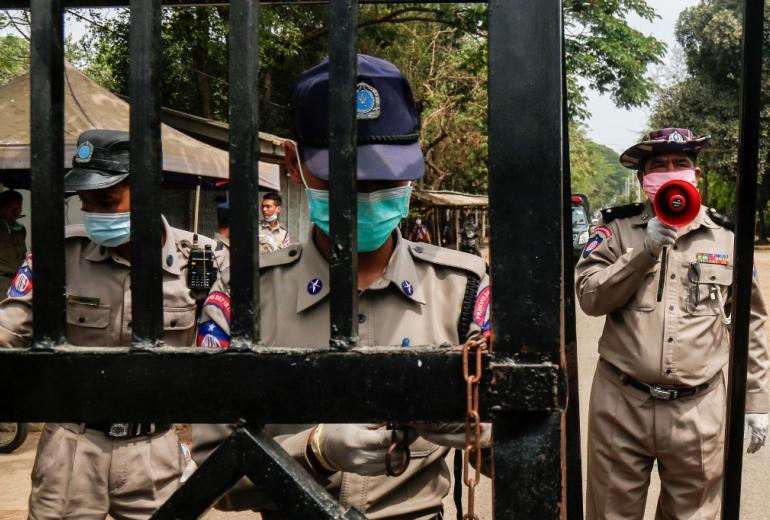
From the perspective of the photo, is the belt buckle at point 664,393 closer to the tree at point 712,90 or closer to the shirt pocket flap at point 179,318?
the shirt pocket flap at point 179,318

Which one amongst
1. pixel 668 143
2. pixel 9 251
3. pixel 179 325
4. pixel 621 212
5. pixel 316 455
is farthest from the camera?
pixel 9 251

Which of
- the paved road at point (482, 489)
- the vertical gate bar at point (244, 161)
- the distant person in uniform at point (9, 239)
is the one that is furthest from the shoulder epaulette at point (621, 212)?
the distant person in uniform at point (9, 239)

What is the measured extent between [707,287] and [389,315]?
2082 mm

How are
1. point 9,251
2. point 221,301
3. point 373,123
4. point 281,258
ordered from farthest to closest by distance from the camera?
point 9,251 < point 281,258 < point 221,301 < point 373,123

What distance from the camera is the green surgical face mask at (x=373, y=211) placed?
1543 mm

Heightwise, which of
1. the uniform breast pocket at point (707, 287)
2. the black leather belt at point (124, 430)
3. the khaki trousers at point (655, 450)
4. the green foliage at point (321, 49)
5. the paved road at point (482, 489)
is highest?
the green foliage at point (321, 49)

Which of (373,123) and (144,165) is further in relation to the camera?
(373,123)

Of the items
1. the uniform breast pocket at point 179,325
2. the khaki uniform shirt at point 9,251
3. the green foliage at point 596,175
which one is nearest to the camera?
the uniform breast pocket at point 179,325

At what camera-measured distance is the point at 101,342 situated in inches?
113

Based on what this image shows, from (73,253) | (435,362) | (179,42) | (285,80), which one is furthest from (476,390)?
(285,80)

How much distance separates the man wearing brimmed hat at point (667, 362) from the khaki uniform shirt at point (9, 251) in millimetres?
5399

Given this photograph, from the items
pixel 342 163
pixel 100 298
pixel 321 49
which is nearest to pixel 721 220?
pixel 100 298

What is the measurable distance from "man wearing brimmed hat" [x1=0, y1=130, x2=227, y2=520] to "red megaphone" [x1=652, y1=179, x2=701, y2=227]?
1.92 meters

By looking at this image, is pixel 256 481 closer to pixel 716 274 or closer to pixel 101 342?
pixel 101 342
